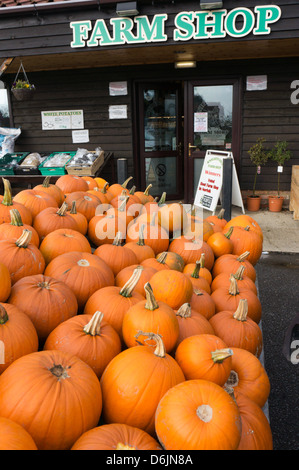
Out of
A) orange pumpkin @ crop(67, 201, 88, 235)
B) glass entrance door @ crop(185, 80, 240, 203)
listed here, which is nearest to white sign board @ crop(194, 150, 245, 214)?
glass entrance door @ crop(185, 80, 240, 203)

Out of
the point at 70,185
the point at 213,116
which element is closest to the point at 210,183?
the point at 213,116

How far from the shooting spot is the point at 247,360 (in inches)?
56.3

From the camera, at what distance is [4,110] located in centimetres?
888

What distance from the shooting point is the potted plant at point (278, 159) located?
24.6 ft

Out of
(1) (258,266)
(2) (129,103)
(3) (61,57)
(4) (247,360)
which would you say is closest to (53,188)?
(4) (247,360)

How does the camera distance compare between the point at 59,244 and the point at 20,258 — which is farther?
the point at 59,244

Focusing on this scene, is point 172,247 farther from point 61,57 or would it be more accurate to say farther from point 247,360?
point 61,57

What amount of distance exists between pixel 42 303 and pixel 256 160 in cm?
695

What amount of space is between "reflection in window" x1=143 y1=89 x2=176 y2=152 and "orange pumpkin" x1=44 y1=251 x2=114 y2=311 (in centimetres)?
706

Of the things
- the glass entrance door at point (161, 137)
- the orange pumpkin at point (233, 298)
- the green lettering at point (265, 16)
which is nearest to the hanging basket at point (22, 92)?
the glass entrance door at point (161, 137)

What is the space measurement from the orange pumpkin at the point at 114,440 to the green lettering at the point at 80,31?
6217 mm

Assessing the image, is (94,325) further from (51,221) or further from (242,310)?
(51,221)

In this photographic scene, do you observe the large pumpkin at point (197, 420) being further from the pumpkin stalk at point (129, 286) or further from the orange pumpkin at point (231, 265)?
the orange pumpkin at point (231, 265)
